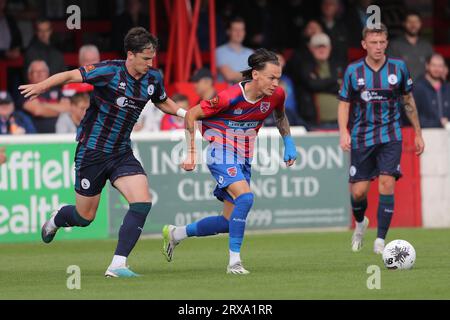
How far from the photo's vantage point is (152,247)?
14297mm

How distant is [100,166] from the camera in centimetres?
1088

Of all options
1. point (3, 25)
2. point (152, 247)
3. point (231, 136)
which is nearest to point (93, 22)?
point (3, 25)

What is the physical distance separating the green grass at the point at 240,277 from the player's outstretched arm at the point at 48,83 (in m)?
1.51

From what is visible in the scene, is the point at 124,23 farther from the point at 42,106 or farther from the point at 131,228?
the point at 131,228

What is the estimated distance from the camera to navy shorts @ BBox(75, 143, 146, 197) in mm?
10797

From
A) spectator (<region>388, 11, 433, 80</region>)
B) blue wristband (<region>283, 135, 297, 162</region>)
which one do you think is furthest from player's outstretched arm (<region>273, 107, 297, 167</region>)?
spectator (<region>388, 11, 433, 80</region>)

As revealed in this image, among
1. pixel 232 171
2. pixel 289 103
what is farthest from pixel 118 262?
pixel 289 103

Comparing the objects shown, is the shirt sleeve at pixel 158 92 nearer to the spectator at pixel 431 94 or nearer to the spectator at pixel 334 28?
the spectator at pixel 431 94

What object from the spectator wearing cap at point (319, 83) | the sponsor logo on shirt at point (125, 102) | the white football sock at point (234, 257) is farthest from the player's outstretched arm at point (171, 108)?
the spectator wearing cap at point (319, 83)

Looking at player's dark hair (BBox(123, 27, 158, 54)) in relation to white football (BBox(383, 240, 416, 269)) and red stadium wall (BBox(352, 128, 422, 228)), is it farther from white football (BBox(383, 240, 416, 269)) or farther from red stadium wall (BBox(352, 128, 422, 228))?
red stadium wall (BBox(352, 128, 422, 228))

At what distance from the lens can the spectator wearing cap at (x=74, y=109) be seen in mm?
16016

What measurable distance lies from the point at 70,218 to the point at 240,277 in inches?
75.9

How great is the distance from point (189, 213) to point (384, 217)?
352 centimetres

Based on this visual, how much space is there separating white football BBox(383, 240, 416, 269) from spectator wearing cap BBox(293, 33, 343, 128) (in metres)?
7.00
